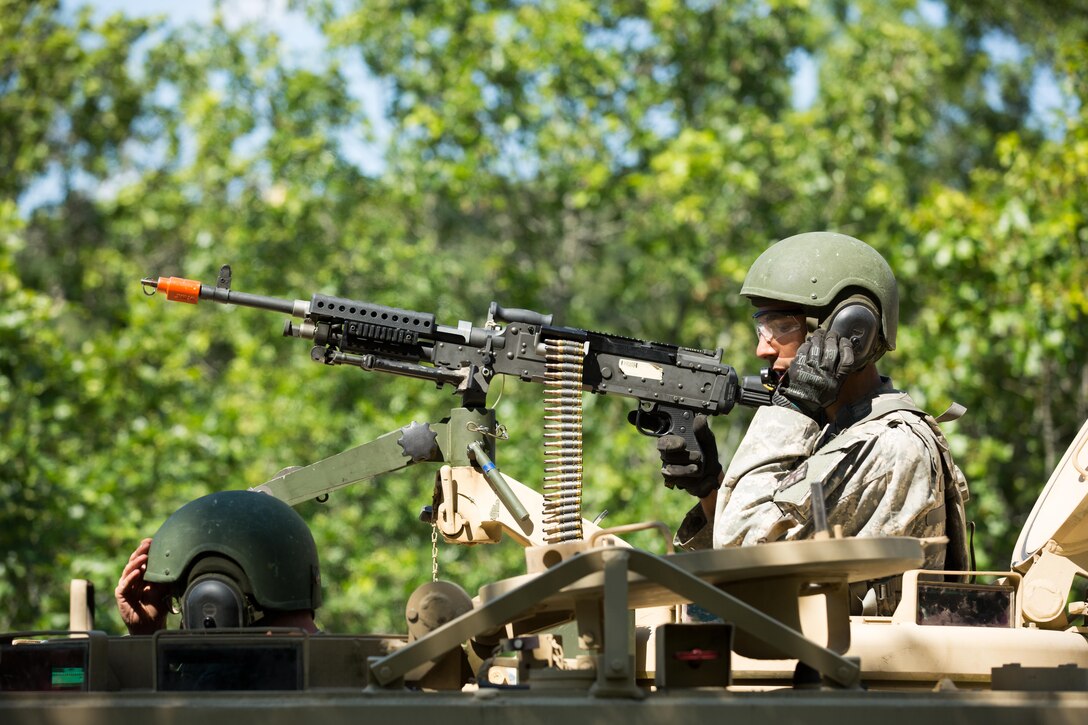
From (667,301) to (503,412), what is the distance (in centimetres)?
561

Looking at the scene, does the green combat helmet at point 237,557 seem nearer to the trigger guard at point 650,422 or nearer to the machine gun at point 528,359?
the machine gun at point 528,359

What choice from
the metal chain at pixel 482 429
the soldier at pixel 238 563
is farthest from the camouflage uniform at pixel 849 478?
the soldier at pixel 238 563

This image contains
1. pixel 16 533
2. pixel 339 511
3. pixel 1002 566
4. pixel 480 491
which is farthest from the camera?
pixel 339 511

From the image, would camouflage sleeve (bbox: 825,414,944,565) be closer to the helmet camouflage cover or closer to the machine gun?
the machine gun

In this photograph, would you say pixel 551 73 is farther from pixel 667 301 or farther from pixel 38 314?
pixel 38 314

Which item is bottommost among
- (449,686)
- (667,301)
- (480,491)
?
(449,686)

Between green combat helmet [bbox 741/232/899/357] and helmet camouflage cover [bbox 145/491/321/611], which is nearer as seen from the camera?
helmet camouflage cover [bbox 145/491/321/611]

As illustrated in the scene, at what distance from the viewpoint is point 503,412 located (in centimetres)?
1552

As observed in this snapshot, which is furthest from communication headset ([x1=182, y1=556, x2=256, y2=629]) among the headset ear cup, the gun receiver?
the gun receiver

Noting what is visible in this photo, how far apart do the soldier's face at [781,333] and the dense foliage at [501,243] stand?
285 inches

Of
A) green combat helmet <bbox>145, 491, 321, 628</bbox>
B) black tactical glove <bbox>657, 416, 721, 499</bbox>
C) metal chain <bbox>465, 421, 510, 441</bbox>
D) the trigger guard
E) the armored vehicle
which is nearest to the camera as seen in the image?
the armored vehicle

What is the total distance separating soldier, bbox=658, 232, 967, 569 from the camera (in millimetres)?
5320

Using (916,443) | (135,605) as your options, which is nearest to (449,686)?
(135,605)

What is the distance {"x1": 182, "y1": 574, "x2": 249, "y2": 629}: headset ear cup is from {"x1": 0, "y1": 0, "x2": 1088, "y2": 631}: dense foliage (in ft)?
28.1
